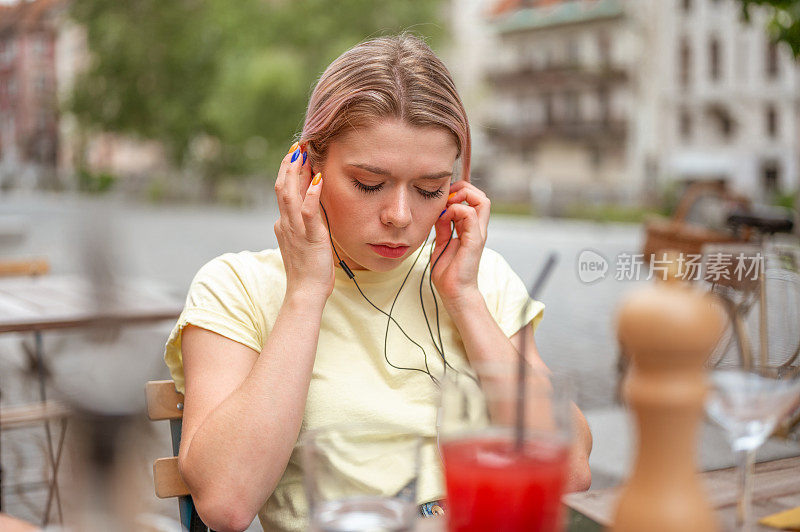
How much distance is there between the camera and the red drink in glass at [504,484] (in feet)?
2.56

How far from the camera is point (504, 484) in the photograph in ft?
2.55

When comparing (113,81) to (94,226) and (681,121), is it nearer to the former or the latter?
(681,121)

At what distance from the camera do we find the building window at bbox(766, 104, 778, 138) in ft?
104

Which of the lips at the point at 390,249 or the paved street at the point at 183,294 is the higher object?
the lips at the point at 390,249

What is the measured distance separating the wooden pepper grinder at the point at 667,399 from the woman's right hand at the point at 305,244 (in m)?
0.82

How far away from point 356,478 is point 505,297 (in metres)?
0.98

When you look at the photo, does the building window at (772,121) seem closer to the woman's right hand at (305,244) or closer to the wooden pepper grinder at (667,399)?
the woman's right hand at (305,244)

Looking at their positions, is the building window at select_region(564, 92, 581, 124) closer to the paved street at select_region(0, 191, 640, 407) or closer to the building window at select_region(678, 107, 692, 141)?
the building window at select_region(678, 107, 692, 141)

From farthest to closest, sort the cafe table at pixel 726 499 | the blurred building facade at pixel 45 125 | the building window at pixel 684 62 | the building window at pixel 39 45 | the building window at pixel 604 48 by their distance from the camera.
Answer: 1. the building window at pixel 39 45
2. the blurred building facade at pixel 45 125
3. the building window at pixel 604 48
4. the building window at pixel 684 62
5. the cafe table at pixel 726 499

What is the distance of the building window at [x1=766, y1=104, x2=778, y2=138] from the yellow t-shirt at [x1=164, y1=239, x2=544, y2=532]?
1312 inches

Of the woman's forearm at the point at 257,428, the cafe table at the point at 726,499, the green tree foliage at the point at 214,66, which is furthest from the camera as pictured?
the green tree foliage at the point at 214,66

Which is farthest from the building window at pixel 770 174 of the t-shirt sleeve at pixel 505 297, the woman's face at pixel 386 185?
the woman's face at pixel 386 185

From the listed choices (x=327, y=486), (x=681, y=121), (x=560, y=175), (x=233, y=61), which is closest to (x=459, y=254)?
(x=327, y=486)

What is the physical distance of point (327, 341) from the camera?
1.64m
